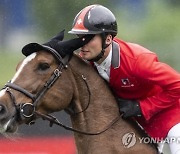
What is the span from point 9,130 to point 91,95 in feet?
1.83

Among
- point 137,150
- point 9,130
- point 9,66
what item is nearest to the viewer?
point 9,130

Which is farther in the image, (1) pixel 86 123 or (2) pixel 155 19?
(2) pixel 155 19

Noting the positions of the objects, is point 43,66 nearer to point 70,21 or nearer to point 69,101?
point 69,101

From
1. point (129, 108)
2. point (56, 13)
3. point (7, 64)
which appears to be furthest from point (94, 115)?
point (56, 13)

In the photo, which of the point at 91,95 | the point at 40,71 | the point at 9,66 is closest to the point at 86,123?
the point at 91,95

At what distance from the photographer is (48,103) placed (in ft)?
11.9

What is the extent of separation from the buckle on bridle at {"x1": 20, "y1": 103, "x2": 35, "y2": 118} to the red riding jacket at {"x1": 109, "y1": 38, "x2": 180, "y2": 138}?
0.56 m

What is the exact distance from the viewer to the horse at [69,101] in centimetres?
354

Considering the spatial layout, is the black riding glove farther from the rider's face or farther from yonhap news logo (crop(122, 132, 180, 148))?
the rider's face

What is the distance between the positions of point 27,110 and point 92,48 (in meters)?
0.55

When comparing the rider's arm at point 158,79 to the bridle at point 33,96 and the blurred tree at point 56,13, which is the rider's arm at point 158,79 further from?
the blurred tree at point 56,13

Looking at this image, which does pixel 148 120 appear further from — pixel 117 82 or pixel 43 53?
pixel 43 53

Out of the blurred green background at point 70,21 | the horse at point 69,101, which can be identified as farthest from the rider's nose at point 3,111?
the blurred green background at point 70,21

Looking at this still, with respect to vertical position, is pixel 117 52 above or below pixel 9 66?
above
